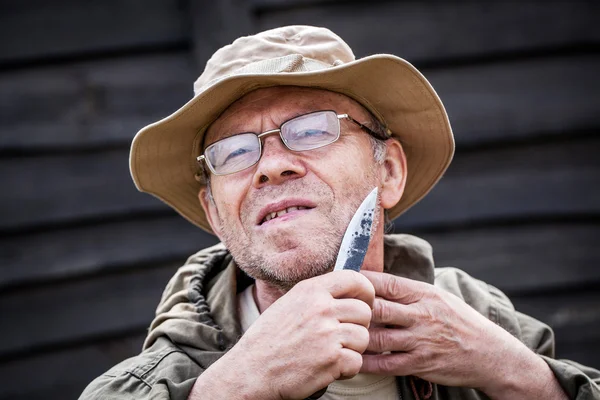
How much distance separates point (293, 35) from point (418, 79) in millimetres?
462

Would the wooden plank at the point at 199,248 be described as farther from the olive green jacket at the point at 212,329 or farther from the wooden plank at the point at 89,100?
the olive green jacket at the point at 212,329

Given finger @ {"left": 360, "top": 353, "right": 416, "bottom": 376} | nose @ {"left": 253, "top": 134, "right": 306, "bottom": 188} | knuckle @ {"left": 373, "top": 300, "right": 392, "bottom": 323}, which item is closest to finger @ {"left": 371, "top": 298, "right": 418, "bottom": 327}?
knuckle @ {"left": 373, "top": 300, "right": 392, "bottom": 323}

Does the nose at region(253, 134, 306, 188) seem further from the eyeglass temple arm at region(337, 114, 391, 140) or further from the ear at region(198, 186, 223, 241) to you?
the ear at region(198, 186, 223, 241)

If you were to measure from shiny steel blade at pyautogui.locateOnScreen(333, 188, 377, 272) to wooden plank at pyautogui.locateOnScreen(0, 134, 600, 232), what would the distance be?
1.86m

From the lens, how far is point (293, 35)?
252 centimetres

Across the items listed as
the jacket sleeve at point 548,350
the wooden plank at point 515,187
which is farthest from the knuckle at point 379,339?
the wooden plank at point 515,187

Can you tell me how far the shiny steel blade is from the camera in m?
1.99

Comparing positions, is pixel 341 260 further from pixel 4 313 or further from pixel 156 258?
pixel 4 313

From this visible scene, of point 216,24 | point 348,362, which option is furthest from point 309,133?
point 216,24

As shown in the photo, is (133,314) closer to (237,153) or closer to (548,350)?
(237,153)

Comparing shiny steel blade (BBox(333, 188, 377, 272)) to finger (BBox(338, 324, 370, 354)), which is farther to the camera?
shiny steel blade (BBox(333, 188, 377, 272))

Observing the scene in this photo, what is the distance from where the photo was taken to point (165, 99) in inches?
152

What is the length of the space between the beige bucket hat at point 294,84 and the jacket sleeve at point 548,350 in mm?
561

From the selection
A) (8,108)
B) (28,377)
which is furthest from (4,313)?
(8,108)
